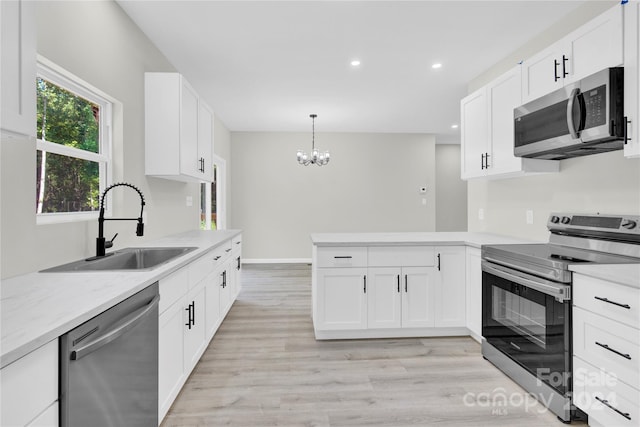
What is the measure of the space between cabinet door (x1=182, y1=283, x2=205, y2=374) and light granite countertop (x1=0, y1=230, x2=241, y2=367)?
0.50 meters

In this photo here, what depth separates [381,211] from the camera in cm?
723

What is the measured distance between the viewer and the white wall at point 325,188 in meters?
7.00

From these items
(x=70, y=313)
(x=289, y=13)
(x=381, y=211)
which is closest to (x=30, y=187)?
(x=70, y=313)

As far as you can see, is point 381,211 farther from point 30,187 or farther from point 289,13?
point 30,187

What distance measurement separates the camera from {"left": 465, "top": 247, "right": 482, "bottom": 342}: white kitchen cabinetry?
2.78m

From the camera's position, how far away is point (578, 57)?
2145mm

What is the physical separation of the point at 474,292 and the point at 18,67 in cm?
309

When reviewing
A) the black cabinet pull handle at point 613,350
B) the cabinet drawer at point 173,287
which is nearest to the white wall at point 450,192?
the black cabinet pull handle at point 613,350

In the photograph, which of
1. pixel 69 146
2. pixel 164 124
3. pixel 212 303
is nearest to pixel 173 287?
pixel 212 303

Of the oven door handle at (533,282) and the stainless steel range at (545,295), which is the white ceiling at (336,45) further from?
the oven door handle at (533,282)

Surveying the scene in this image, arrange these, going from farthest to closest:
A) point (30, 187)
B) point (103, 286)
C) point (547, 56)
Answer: point (547, 56), point (30, 187), point (103, 286)

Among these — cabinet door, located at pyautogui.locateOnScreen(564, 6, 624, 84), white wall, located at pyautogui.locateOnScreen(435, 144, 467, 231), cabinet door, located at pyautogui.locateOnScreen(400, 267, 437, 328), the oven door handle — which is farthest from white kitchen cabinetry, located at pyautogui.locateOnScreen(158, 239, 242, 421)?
white wall, located at pyautogui.locateOnScreen(435, 144, 467, 231)

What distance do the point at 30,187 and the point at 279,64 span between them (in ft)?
8.77

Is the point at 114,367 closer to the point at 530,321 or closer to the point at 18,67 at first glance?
the point at 18,67
